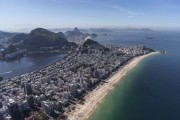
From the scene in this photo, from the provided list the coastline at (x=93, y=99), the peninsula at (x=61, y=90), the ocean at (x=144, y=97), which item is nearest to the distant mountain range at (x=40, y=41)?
the peninsula at (x=61, y=90)

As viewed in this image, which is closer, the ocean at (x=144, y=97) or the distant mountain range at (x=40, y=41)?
the ocean at (x=144, y=97)

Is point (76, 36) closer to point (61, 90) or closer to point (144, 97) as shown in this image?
point (61, 90)

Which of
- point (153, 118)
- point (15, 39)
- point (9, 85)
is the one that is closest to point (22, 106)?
point (9, 85)

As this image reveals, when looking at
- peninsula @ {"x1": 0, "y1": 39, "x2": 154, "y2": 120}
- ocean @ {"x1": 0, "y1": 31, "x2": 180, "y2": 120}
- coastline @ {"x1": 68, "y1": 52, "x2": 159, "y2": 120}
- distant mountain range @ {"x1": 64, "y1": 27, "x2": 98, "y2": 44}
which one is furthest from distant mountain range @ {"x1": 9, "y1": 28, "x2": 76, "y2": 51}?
Result: coastline @ {"x1": 68, "y1": 52, "x2": 159, "y2": 120}

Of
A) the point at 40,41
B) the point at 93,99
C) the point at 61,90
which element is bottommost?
the point at 93,99

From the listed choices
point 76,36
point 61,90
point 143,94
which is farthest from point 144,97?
point 76,36

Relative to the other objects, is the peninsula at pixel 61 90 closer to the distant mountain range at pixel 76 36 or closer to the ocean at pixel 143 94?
the ocean at pixel 143 94

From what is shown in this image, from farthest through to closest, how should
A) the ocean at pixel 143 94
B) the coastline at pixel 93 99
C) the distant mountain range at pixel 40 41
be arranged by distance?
1. the distant mountain range at pixel 40 41
2. the ocean at pixel 143 94
3. the coastline at pixel 93 99

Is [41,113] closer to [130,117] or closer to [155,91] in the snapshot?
[130,117]

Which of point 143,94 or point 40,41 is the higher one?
point 40,41
